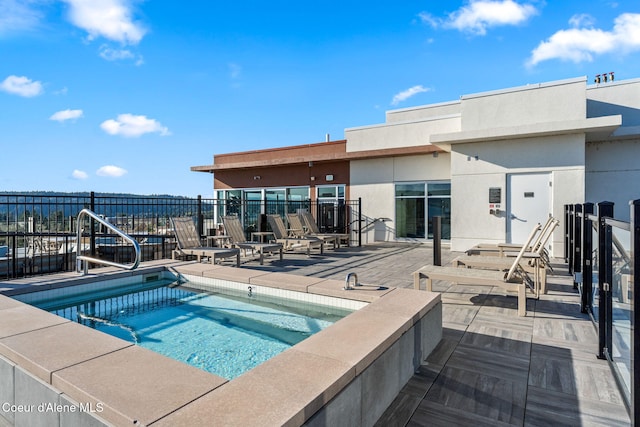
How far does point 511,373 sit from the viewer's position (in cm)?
274

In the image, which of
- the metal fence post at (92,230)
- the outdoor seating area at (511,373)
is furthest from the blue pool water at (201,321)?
the metal fence post at (92,230)

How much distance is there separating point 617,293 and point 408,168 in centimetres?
1022

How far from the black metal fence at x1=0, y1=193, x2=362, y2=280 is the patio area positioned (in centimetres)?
570

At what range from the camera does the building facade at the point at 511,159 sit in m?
8.91

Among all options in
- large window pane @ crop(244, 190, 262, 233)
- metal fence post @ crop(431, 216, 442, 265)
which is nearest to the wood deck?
metal fence post @ crop(431, 216, 442, 265)

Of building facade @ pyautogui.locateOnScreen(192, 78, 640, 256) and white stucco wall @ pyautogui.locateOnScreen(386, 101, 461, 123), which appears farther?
white stucco wall @ pyautogui.locateOnScreen(386, 101, 461, 123)

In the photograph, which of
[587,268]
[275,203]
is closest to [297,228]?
[275,203]

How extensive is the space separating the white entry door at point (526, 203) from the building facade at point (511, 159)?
0.02 meters

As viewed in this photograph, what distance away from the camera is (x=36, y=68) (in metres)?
13.5

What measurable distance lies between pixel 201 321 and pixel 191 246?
12.0ft

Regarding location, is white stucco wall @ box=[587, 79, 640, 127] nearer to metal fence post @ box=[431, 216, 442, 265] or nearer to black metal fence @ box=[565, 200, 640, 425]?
metal fence post @ box=[431, 216, 442, 265]

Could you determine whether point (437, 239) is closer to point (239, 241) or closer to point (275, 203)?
point (239, 241)

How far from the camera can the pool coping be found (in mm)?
1570

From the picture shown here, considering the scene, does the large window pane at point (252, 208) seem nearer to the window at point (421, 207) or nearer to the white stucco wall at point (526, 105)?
the window at point (421, 207)
